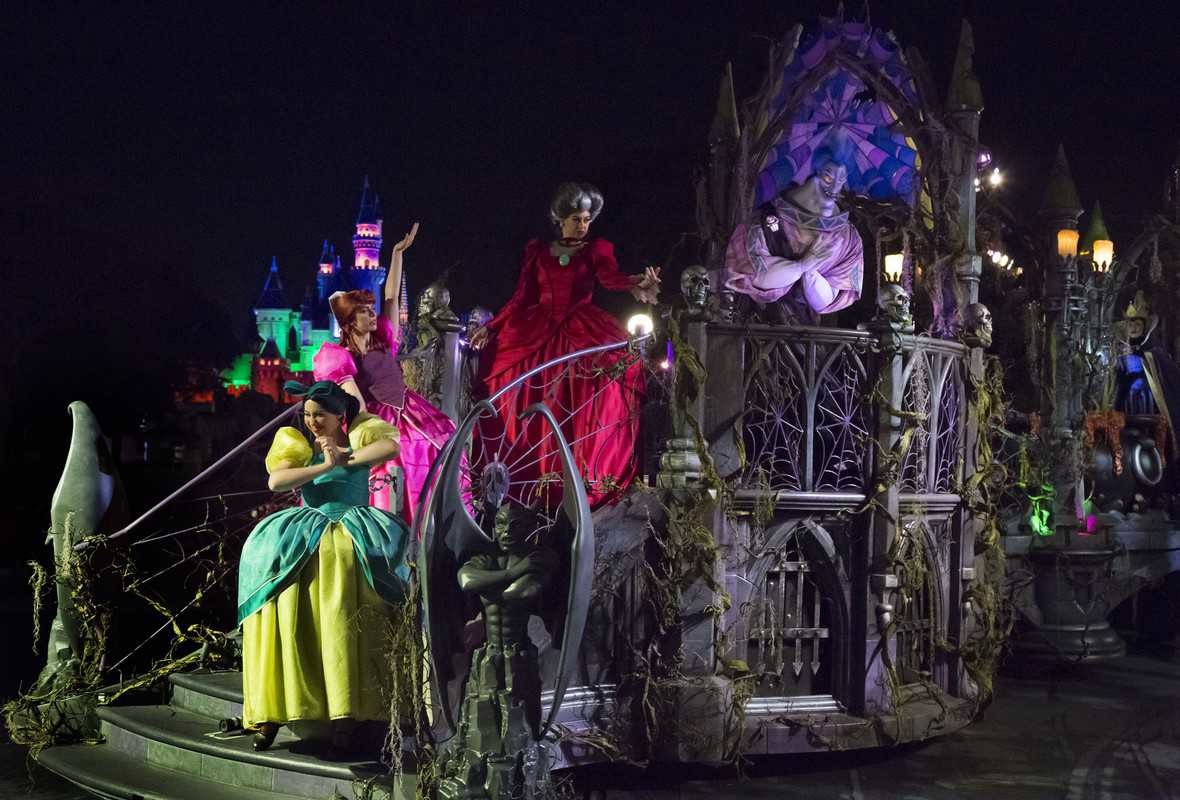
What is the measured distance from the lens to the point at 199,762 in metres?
7.27

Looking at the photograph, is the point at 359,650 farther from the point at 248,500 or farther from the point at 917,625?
the point at 248,500

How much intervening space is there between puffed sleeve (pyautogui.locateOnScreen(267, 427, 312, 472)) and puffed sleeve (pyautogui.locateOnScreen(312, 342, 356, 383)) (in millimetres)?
1447

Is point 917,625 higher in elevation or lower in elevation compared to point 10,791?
higher

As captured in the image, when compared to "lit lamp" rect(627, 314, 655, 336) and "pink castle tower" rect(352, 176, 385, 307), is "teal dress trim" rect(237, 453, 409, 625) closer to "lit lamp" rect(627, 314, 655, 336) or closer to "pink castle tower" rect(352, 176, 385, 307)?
"lit lamp" rect(627, 314, 655, 336)

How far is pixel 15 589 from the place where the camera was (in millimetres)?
16734

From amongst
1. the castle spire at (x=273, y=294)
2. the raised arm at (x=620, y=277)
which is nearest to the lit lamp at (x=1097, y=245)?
the raised arm at (x=620, y=277)

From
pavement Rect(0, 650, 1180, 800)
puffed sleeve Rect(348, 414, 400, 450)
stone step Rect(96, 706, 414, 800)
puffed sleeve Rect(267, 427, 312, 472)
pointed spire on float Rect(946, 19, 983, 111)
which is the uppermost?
pointed spire on float Rect(946, 19, 983, 111)

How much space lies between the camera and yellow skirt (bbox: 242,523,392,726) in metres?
6.62

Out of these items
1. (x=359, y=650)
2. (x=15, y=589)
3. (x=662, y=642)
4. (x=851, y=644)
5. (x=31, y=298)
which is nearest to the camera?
Result: (x=359, y=650)

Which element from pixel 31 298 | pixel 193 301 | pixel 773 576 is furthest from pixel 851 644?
pixel 193 301

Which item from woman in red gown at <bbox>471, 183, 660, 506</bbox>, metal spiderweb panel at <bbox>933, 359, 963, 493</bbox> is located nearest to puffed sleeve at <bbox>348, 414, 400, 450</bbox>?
woman in red gown at <bbox>471, 183, 660, 506</bbox>

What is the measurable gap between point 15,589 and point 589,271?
1131cm

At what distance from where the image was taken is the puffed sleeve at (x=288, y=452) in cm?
A: 680

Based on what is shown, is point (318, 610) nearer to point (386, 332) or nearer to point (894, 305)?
point (386, 332)
